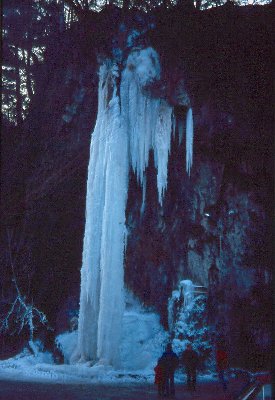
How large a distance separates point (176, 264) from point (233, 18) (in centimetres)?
825

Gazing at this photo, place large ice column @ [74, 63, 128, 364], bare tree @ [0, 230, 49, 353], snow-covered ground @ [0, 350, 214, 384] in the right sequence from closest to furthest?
snow-covered ground @ [0, 350, 214, 384] < large ice column @ [74, 63, 128, 364] < bare tree @ [0, 230, 49, 353]

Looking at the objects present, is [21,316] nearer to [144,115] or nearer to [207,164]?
[144,115]

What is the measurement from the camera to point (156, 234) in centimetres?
1667

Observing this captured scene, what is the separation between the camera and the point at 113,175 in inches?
587

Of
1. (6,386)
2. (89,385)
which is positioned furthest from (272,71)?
(6,386)

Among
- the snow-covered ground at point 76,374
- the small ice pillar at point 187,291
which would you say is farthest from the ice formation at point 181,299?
the snow-covered ground at point 76,374

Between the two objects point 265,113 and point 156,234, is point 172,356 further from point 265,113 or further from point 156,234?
point 265,113

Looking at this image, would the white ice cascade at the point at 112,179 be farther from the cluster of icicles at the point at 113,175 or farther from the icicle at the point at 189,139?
the icicle at the point at 189,139

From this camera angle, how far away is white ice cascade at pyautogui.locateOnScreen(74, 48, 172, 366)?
1364 centimetres

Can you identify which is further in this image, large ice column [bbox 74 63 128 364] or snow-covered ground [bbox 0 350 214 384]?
large ice column [bbox 74 63 128 364]

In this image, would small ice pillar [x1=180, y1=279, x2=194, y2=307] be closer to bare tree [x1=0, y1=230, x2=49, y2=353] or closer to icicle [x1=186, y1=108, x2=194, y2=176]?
icicle [x1=186, y1=108, x2=194, y2=176]

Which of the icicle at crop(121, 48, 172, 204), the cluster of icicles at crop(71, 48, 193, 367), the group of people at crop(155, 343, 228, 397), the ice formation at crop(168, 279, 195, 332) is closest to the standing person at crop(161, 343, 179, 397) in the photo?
the group of people at crop(155, 343, 228, 397)

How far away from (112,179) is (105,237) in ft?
6.24

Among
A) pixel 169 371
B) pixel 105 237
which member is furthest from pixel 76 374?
pixel 105 237
